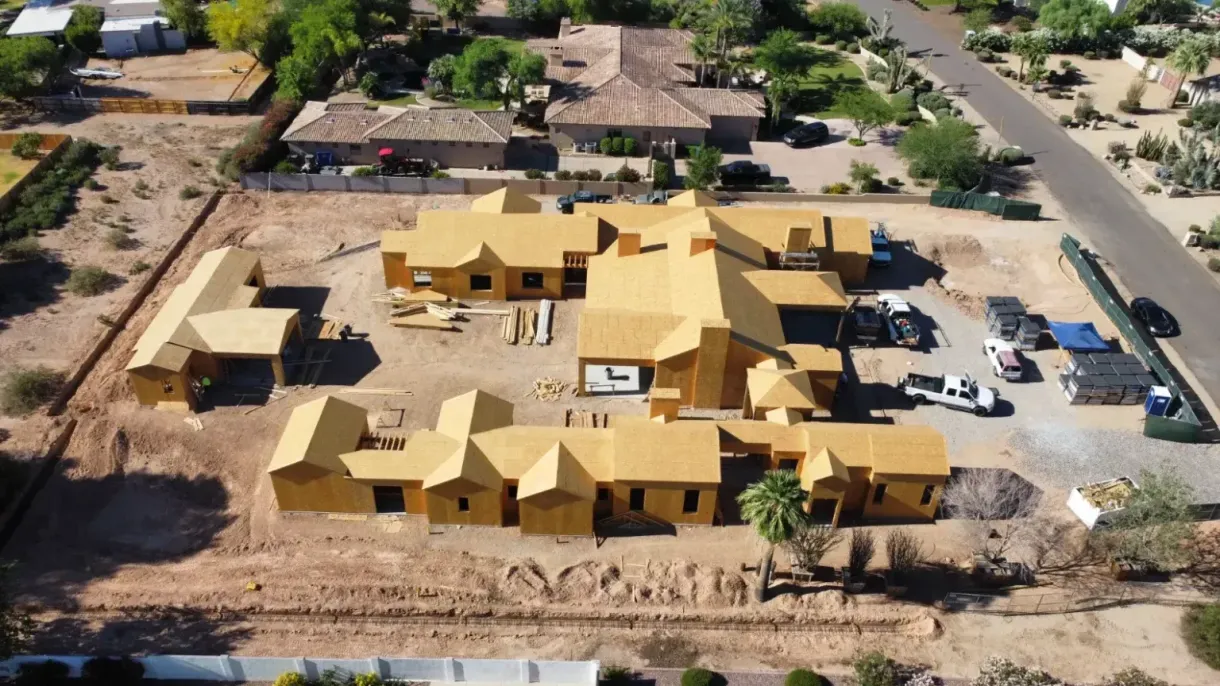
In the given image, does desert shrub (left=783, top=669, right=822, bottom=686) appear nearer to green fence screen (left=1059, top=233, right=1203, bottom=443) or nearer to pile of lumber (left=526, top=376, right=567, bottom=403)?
pile of lumber (left=526, top=376, right=567, bottom=403)

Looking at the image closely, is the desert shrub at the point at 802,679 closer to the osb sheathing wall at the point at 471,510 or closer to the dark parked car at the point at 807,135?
the osb sheathing wall at the point at 471,510

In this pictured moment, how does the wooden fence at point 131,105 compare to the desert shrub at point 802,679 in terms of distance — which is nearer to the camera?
the desert shrub at point 802,679

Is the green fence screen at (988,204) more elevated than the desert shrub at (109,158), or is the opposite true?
the green fence screen at (988,204)

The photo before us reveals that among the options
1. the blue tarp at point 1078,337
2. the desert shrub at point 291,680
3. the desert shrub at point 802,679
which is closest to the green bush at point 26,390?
the desert shrub at point 291,680

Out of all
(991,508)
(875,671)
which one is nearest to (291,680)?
(875,671)

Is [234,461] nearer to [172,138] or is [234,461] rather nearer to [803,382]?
[803,382]

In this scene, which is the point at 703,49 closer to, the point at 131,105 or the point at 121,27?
the point at 131,105
